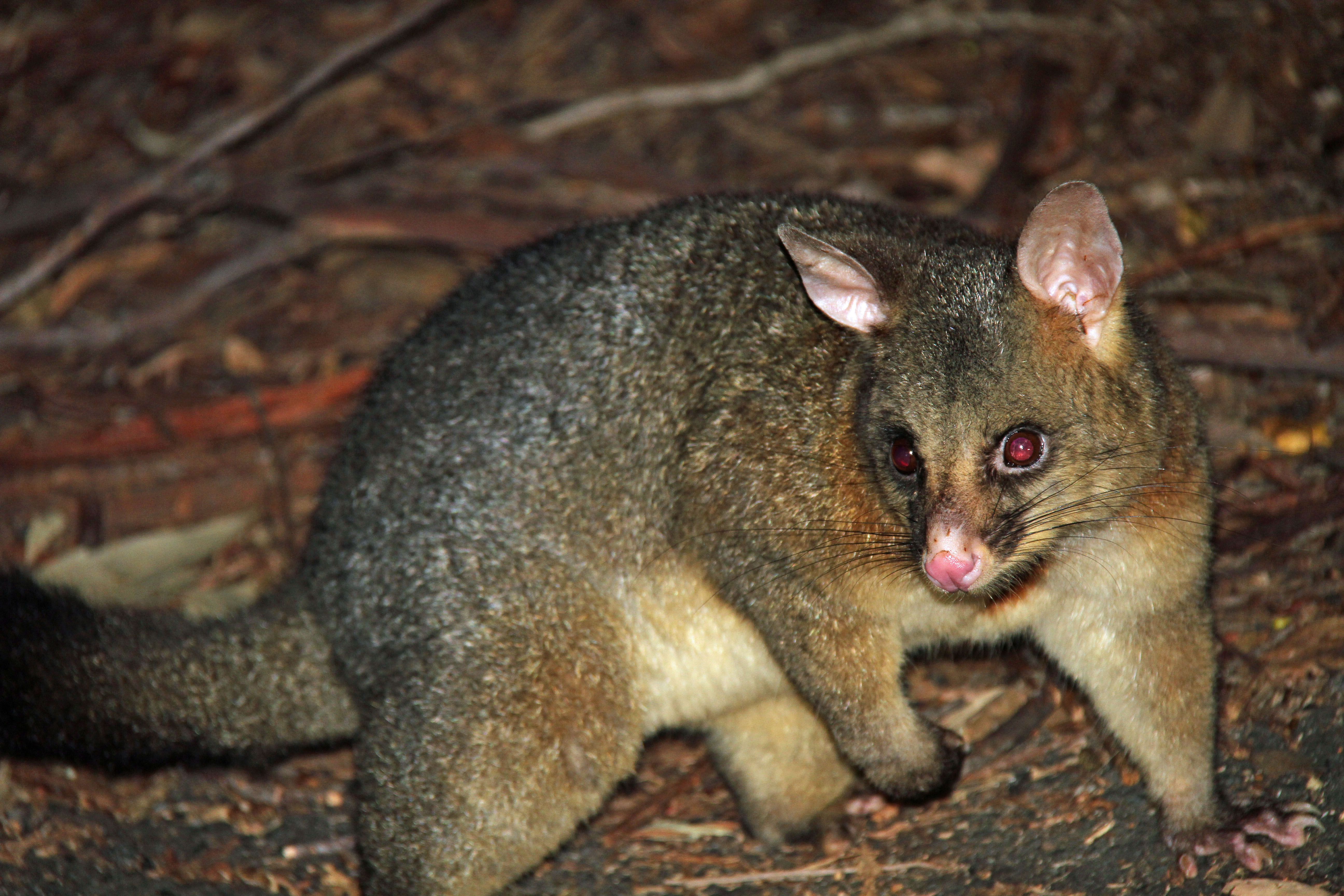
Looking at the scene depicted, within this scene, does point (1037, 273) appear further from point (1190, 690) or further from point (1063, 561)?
point (1190, 690)

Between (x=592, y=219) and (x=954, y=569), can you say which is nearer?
(x=954, y=569)

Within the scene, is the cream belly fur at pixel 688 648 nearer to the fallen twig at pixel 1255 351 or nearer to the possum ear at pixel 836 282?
the possum ear at pixel 836 282

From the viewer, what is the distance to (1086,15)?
7.49 meters

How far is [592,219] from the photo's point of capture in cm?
565

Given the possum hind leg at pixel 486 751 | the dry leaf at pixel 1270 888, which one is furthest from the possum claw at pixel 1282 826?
the possum hind leg at pixel 486 751

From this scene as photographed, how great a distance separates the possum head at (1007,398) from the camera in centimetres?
343

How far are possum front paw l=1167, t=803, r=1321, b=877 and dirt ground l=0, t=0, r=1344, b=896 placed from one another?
0.04 meters

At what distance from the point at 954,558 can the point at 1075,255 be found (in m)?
0.84

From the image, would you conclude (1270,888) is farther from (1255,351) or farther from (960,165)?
(960,165)

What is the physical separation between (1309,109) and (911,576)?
3.62m

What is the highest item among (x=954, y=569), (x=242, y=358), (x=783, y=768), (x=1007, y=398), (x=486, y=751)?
(x=1007, y=398)

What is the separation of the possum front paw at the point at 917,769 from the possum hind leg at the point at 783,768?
18.9 inches

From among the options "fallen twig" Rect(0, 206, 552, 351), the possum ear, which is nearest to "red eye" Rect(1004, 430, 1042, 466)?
the possum ear

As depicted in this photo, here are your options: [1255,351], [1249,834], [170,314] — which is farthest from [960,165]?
[1249,834]
